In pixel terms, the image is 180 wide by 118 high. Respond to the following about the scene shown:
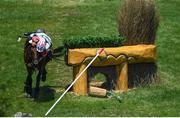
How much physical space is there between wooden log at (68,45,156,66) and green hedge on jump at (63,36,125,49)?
0.64 ft

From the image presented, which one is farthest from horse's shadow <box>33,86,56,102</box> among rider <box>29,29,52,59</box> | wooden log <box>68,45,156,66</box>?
rider <box>29,29,52,59</box>

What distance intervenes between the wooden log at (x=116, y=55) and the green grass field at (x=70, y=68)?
0.91 metres

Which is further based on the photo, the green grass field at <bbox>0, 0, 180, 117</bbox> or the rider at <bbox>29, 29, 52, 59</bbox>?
the rider at <bbox>29, 29, 52, 59</bbox>

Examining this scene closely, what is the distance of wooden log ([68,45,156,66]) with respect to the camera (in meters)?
17.1

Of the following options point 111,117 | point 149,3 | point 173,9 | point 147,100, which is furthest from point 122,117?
point 173,9

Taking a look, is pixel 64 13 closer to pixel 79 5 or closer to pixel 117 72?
pixel 79 5

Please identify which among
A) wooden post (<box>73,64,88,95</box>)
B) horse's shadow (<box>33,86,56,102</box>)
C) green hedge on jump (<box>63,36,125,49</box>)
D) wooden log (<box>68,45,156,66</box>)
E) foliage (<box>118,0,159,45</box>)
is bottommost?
horse's shadow (<box>33,86,56,102</box>)

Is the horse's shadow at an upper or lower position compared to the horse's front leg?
lower

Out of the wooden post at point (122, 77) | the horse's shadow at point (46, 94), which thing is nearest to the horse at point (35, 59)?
the horse's shadow at point (46, 94)

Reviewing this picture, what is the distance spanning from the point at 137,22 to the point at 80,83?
8.49 feet

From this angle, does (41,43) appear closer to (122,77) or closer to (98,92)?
(98,92)

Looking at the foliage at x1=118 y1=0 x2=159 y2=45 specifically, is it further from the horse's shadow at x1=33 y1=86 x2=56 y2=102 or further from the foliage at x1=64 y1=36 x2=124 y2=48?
the horse's shadow at x1=33 y1=86 x2=56 y2=102

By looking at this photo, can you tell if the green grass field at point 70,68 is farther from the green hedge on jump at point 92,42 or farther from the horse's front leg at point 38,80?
the green hedge on jump at point 92,42

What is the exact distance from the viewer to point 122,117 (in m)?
14.8
